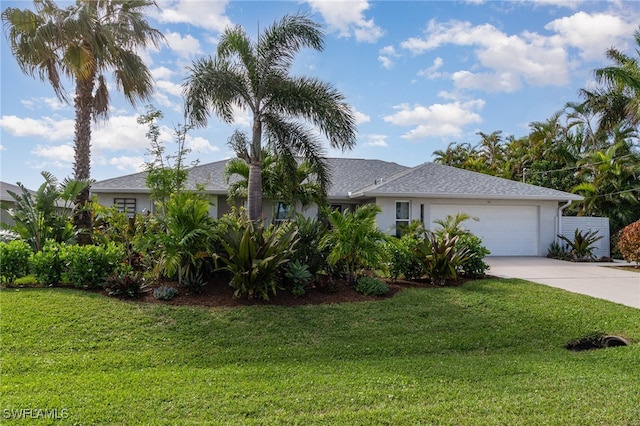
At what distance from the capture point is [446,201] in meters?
16.2

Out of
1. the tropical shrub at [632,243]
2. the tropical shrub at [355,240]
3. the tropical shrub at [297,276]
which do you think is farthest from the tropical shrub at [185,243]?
the tropical shrub at [632,243]

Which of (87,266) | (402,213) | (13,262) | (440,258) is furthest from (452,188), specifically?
(13,262)

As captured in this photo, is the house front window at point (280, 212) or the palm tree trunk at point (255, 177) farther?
the house front window at point (280, 212)

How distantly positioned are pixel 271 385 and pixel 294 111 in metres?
7.39

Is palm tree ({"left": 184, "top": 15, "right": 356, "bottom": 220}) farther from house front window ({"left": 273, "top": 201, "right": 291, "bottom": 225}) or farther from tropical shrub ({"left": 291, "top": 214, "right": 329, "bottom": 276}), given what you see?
house front window ({"left": 273, "top": 201, "right": 291, "bottom": 225})

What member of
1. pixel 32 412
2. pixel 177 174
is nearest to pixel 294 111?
pixel 177 174

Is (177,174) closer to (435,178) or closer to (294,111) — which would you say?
(294,111)

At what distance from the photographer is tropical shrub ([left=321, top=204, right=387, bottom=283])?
7978mm

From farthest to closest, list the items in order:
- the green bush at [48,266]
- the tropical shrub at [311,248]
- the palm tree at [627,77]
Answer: the palm tree at [627,77]
the tropical shrub at [311,248]
the green bush at [48,266]

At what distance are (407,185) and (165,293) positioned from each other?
440 inches

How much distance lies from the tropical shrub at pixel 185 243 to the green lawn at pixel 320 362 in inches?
38.4

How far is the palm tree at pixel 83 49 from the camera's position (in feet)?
33.6

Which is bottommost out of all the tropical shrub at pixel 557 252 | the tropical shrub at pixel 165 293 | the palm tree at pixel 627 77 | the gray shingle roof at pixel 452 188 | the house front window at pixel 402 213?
the tropical shrub at pixel 165 293

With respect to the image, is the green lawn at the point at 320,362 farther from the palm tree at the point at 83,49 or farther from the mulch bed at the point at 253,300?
the palm tree at the point at 83,49
